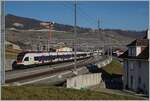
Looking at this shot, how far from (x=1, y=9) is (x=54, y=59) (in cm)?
6863

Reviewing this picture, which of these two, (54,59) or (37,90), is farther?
(54,59)

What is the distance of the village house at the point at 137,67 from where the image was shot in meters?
54.9

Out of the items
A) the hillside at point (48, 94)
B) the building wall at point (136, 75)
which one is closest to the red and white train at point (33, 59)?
the building wall at point (136, 75)

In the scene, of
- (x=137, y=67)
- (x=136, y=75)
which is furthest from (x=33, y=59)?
(x=137, y=67)

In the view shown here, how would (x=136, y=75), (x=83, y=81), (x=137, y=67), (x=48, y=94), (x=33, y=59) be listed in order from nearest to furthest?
(x=48, y=94) < (x=83, y=81) < (x=137, y=67) < (x=136, y=75) < (x=33, y=59)

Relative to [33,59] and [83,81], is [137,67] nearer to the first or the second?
[83,81]

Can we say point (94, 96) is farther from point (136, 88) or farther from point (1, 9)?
point (136, 88)

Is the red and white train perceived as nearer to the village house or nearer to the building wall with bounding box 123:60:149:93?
the village house

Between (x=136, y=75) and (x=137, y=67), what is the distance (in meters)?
1.09

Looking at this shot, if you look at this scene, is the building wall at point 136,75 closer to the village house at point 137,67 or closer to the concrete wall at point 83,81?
the village house at point 137,67

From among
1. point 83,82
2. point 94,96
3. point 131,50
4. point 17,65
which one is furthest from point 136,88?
point 94,96

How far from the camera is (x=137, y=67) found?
58.4m

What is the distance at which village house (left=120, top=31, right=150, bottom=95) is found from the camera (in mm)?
54938

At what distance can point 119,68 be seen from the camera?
10856 cm
